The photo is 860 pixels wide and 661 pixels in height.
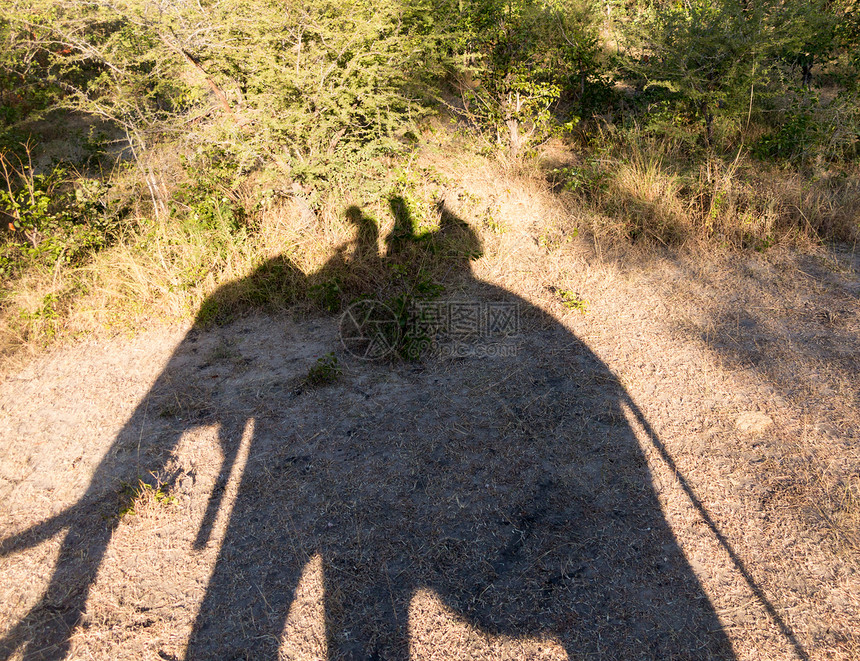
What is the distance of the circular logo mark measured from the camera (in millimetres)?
4070

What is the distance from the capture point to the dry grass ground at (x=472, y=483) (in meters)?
2.29

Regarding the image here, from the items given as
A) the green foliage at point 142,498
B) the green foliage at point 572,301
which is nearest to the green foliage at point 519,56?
the green foliage at point 572,301

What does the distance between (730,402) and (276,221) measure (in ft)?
14.8

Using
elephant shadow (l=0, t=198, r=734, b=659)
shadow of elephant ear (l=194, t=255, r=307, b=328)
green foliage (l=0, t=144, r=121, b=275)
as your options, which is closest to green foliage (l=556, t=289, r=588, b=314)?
elephant shadow (l=0, t=198, r=734, b=659)

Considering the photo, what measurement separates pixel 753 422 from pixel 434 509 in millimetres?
2066

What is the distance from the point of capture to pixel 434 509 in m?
2.82

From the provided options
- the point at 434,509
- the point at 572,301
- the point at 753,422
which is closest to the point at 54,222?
the point at 434,509

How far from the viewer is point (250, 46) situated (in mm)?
4762

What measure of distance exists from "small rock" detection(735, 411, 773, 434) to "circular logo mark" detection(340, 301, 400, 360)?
2428 mm

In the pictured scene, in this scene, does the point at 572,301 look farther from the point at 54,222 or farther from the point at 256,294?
the point at 54,222

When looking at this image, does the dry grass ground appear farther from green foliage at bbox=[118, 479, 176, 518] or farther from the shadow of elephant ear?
the shadow of elephant ear

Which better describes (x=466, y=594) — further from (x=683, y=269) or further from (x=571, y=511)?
(x=683, y=269)

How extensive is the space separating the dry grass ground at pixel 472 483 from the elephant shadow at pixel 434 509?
0.5 inches

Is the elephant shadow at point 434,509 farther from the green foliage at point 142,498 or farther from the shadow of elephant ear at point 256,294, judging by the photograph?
the shadow of elephant ear at point 256,294
